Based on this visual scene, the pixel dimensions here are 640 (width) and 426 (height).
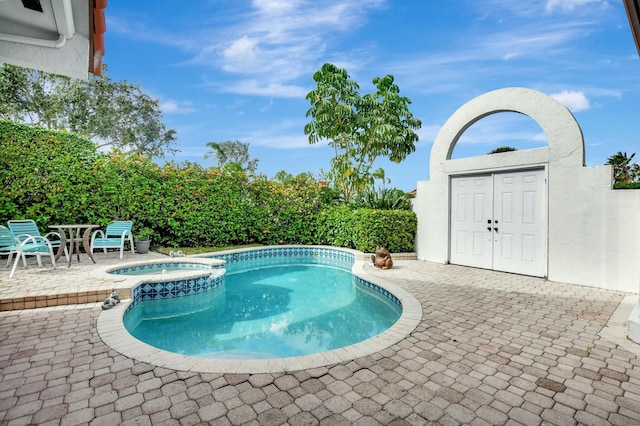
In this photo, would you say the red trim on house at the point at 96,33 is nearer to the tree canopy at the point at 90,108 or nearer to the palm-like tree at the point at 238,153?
the tree canopy at the point at 90,108

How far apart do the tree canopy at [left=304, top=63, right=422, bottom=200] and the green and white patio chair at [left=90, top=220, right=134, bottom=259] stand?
9.16 metres

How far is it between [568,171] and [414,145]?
14.0 meters

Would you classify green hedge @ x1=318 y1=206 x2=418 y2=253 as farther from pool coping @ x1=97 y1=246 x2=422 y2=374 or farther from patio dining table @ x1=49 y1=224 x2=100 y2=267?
patio dining table @ x1=49 y1=224 x2=100 y2=267

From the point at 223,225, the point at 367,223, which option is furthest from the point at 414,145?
the point at 223,225

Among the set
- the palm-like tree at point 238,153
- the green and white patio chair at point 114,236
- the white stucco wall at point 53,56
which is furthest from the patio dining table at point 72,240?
the palm-like tree at point 238,153

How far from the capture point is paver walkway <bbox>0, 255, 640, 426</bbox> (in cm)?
230

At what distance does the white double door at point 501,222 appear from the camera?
7.25 m

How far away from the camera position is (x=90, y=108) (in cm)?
1978

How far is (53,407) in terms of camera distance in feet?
7.84

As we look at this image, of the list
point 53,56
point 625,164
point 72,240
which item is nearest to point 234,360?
point 53,56

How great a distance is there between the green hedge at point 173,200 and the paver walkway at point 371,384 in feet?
20.8

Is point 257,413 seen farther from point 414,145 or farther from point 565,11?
point 414,145

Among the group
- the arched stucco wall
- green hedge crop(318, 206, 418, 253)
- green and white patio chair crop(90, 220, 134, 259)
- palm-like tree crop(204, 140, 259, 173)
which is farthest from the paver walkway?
palm-like tree crop(204, 140, 259, 173)

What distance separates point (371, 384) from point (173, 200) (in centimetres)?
1028
